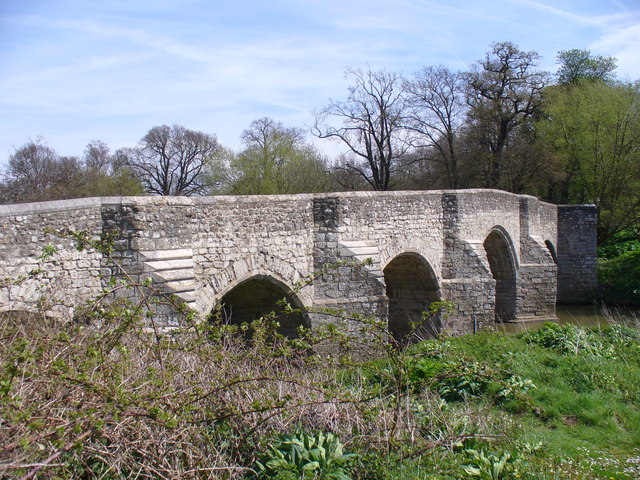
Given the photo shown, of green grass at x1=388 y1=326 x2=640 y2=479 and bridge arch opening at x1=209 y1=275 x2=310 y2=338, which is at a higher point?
bridge arch opening at x1=209 y1=275 x2=310 y2=338

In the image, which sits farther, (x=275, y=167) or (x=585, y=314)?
(x=275, y=167)

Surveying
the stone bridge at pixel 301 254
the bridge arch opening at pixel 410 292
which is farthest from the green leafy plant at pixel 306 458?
the bridge arch opening at pixel 410 292

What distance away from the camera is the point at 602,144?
25734mm

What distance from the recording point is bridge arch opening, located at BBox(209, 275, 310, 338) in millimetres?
10594

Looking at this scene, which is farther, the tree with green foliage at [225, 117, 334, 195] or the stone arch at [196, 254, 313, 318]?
the tree with green foliage at [225, 117, 334, 195]

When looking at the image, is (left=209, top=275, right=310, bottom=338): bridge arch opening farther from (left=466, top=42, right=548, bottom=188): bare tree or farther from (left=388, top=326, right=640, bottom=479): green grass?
(left=466, top=42, right=548, bottom=188): bare tree

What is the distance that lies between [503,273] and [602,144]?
1033 centimetres

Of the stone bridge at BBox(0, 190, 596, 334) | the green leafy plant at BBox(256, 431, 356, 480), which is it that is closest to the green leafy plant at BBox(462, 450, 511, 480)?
the green leafy plant at BBox(256, 431, 356, 480)

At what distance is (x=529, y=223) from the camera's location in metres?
19.1

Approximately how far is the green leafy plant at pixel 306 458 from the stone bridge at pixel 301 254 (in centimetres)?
119

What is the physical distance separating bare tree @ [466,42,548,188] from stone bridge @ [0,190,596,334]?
31.5 feet

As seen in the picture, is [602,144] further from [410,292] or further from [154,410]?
[154,410]

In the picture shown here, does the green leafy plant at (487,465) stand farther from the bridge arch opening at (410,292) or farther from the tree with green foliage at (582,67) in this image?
the tree with green foliage at (582,67)

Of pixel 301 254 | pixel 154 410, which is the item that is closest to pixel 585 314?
pixel 301 254
